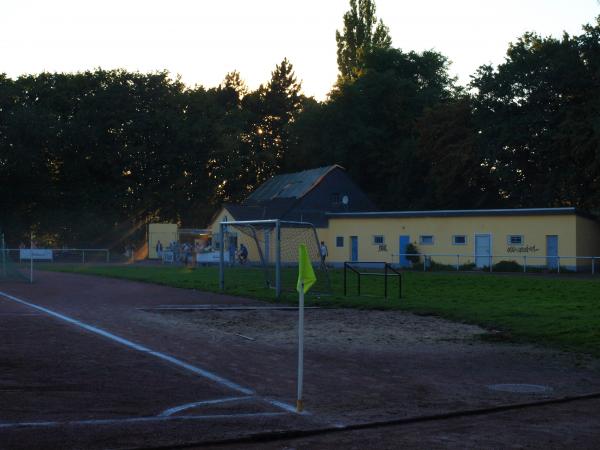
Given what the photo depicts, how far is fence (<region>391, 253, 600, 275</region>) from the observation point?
4631 cm

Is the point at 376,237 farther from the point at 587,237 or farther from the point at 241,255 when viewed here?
the point at 587,237

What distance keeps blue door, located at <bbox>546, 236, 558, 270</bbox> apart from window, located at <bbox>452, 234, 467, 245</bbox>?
5.15m

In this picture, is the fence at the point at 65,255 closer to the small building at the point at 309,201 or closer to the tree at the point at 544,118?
the small building at the point at 309,201

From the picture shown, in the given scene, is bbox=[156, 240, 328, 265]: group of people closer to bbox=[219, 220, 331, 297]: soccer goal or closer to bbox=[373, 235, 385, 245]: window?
bbox=[373, 235, 385, 245]: window

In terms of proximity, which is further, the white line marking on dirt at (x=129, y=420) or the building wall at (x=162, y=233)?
the building wall at (x=162, y=233)

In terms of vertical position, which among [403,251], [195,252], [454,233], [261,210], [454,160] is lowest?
[195,252]

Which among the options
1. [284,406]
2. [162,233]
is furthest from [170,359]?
[162,233]

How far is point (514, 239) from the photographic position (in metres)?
48.8

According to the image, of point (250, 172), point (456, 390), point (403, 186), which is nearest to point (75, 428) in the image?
point (456, 390)

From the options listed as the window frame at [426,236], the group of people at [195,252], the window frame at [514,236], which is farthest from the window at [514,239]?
the group of people at [195,252]

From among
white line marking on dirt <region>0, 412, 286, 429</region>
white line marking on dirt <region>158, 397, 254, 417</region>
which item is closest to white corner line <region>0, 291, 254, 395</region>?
white line marking on dirt <region>158, 397, 254, 417</region>

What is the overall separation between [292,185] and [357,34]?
25.4 meters

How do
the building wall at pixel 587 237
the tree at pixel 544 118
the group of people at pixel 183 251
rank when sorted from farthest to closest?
the group of people at pixel 183 251 < the tree at pixel 544 118 < the building wall at pixel 587 237

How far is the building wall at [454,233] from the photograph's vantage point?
1864 inches
